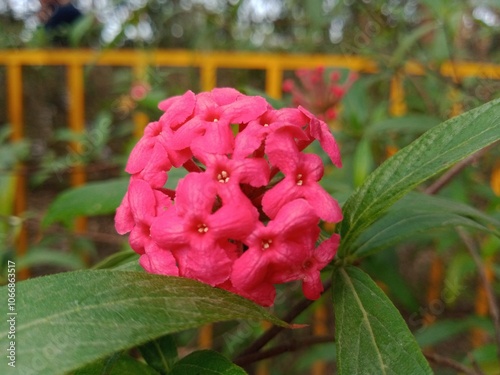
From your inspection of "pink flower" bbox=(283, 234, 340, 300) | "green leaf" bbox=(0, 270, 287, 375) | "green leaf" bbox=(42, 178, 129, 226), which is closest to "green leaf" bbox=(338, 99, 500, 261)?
"pink flower" bbox=(283, 234, 340, 300)

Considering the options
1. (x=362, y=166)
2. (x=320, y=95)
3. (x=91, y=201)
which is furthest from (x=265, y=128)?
(x=320, y=95)

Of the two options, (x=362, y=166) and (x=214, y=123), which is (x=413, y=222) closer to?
(x=214, y=123)

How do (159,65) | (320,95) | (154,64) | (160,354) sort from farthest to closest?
1. (159,65)
2. (154,64)
3. (320,95)
4. (160,354)

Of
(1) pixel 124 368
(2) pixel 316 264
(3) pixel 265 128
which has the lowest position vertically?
(1) pixel 124 368

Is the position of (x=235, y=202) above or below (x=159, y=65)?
below

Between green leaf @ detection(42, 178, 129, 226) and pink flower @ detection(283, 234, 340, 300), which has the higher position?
green leaf @ detection(42, 178, 129, 226)

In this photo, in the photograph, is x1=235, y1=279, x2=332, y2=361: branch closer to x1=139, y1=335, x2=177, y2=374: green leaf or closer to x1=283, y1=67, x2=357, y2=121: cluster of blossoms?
x1=139, y1=335, x2=177, y2=374: green leaf
